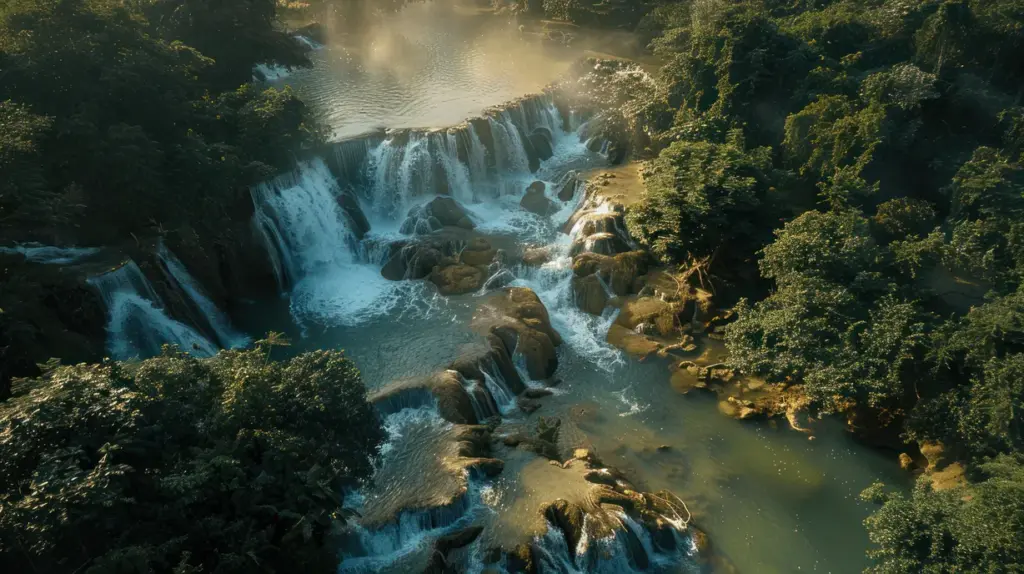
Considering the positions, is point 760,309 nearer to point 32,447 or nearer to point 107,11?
point 32,447

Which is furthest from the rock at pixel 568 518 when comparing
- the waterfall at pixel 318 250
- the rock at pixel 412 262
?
the rock at pixel 412 262

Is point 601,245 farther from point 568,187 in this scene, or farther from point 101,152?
point 101,152

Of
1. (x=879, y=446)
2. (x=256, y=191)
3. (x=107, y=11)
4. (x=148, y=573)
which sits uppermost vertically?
(x=107, y=11)

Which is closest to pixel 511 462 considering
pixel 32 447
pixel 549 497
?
pixel 549 497

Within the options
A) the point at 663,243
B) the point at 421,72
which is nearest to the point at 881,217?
the point at 663,243

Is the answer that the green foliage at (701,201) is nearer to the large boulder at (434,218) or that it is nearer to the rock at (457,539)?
the large boulder at (434,218)

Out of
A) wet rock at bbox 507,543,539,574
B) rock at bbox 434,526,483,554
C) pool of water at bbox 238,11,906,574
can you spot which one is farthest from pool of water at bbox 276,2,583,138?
wet rock at bbox 507,543,539,574
